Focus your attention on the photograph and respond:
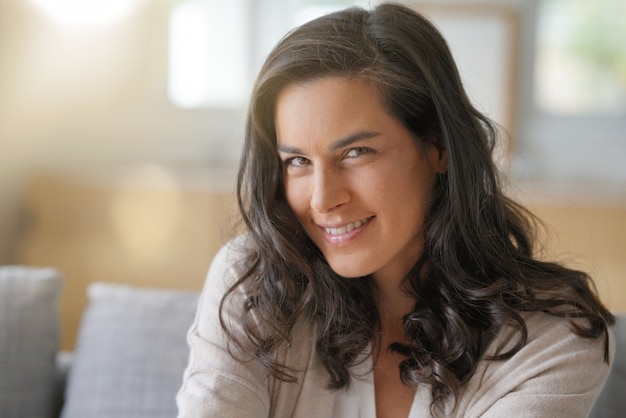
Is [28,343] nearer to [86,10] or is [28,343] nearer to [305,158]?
[305,158]

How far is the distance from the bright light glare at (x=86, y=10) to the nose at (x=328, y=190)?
287 cm

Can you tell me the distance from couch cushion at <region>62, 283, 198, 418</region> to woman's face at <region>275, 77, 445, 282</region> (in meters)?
0.53

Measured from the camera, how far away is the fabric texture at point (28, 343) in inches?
73.2

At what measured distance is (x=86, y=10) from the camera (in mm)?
3969

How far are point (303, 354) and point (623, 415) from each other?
2.20ft

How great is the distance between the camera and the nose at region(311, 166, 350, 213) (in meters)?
1.38

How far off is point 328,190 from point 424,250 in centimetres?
27

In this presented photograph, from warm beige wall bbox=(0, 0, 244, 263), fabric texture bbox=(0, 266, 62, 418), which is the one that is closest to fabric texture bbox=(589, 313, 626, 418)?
fabric texture bbox=(0, 266, 62, 418)

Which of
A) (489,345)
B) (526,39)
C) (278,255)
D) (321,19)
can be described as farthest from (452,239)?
(526,39)

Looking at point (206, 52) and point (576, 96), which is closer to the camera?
point (576, 96)

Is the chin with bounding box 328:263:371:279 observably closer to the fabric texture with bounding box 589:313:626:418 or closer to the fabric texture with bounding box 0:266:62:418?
the fabric texture with bounding box 589:313:626:418

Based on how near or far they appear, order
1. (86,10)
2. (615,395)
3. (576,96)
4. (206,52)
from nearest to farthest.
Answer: (615,395) → (86,10) → (576,96) → (206,52)

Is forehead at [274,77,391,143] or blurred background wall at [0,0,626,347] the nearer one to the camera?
forehead at [274,77,391,143]

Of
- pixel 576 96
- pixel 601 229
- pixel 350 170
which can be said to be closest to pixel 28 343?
pixel 350 170
